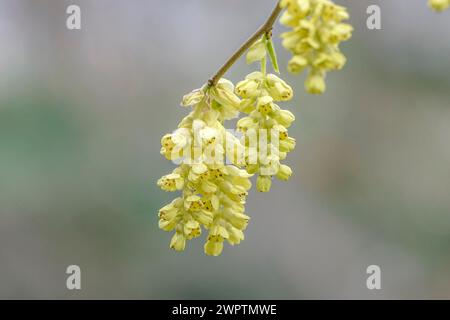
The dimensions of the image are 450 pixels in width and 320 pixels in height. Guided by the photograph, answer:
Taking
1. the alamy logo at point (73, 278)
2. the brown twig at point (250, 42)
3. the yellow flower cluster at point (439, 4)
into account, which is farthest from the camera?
the alamy logo at point (73, 278)

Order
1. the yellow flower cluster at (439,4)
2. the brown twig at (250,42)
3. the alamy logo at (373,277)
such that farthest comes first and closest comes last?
the alamy logo at (373,277)
the brown twig at (250,42)
the yellow flower cluster at (439,4)

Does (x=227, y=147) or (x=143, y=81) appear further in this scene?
(x=143, y=81)

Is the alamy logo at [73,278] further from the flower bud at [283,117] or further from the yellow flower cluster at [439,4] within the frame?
the yellow flower cluster at [439,4]

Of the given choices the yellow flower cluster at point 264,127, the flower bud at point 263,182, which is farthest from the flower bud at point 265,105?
the flower bud at point 263,182

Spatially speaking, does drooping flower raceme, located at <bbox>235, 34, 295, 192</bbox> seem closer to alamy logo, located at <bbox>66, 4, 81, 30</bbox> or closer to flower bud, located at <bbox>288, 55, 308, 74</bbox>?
flower bud, located at <bbox>288, 55, 308, 74</bbox>

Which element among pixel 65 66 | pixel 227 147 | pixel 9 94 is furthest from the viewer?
pixel 65 66

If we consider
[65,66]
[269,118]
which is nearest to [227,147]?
[269,118]

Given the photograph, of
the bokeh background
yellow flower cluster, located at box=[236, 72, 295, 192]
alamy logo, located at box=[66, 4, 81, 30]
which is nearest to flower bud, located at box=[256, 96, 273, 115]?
yellow flower cluster, located at box=[236, 72, 295, 192]

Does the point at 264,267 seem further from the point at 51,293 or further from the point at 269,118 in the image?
the point at 269,118
